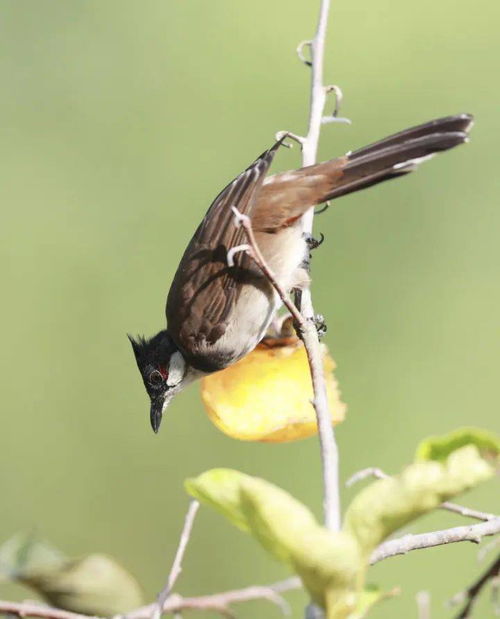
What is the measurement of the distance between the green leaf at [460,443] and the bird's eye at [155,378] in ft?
7.36

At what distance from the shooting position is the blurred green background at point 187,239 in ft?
13.3

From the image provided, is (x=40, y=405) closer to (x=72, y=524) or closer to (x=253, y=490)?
(x=72, y=524)

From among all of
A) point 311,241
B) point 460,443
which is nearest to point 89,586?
point 460,443

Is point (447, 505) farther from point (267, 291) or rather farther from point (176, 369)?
point (176, 369)

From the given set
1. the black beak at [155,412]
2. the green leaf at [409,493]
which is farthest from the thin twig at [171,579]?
the black beak at [155,412]

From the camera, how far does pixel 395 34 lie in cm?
504

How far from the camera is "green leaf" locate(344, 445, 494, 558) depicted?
34.5 inches

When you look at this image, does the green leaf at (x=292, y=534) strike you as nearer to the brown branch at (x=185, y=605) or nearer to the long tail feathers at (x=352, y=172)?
the brown branch at (x=185, y=605)

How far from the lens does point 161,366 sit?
10.6 feet

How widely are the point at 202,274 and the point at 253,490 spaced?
6.57 feet

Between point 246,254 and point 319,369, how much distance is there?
4.54ft

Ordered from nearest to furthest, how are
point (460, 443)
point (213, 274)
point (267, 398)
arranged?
point (460, 443)
point (267, 398)
point (213, 274)

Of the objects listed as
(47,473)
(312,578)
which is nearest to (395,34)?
(47,473)

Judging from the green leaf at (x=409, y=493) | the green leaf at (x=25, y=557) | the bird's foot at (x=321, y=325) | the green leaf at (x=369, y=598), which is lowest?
the green leaf at (x=369, y=598)
